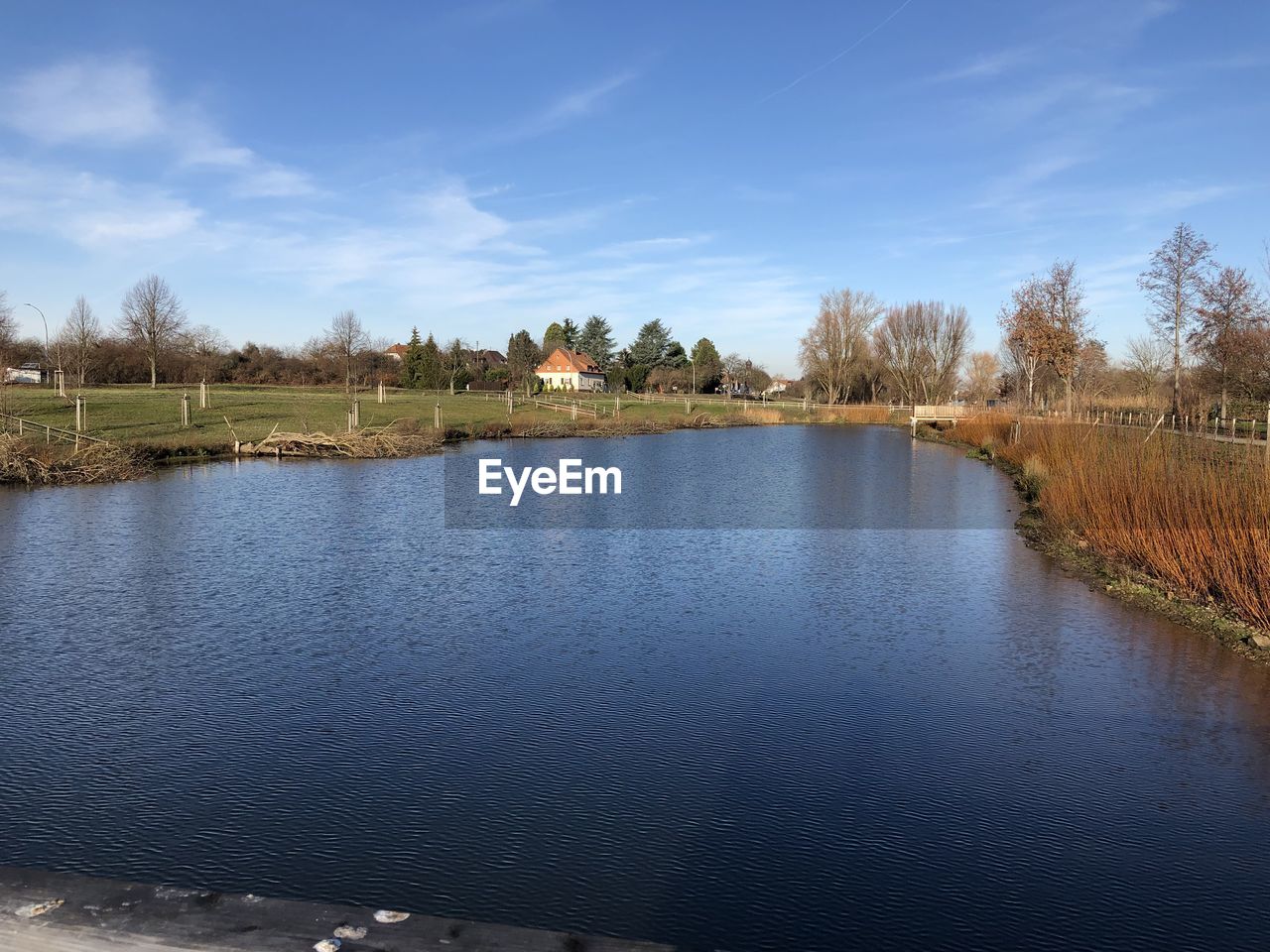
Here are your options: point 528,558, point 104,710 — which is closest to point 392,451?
point 528,558

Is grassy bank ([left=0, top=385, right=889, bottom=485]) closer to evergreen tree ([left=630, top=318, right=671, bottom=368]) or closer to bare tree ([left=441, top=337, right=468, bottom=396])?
bare tree ([left=441, top=337, right=468, bottom=396])

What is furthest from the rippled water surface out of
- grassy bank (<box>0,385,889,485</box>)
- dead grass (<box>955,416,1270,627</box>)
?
grassy bank (<box>0,385,889,485</box>)

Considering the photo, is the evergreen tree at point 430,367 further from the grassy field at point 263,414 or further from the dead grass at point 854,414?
the dead grass at point 854,414

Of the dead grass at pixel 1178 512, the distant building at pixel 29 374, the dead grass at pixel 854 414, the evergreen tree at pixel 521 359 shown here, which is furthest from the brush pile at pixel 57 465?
the dead grass at pixel 854 414

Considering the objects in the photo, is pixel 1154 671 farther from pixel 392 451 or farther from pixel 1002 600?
pixel 392 451

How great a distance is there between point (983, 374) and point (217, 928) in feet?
312

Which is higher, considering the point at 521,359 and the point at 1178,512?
the point at 521,359

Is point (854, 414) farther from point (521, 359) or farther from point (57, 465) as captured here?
point (57, 465)

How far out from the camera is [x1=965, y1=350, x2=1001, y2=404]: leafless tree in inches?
3317

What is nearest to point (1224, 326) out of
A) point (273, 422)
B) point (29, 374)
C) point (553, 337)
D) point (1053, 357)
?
point (1053, 357)

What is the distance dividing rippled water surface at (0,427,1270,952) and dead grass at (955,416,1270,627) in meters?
0.77

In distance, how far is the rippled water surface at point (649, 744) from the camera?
441cm

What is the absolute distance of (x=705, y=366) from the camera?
9069 cm

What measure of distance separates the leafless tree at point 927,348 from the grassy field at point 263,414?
1481 cm
